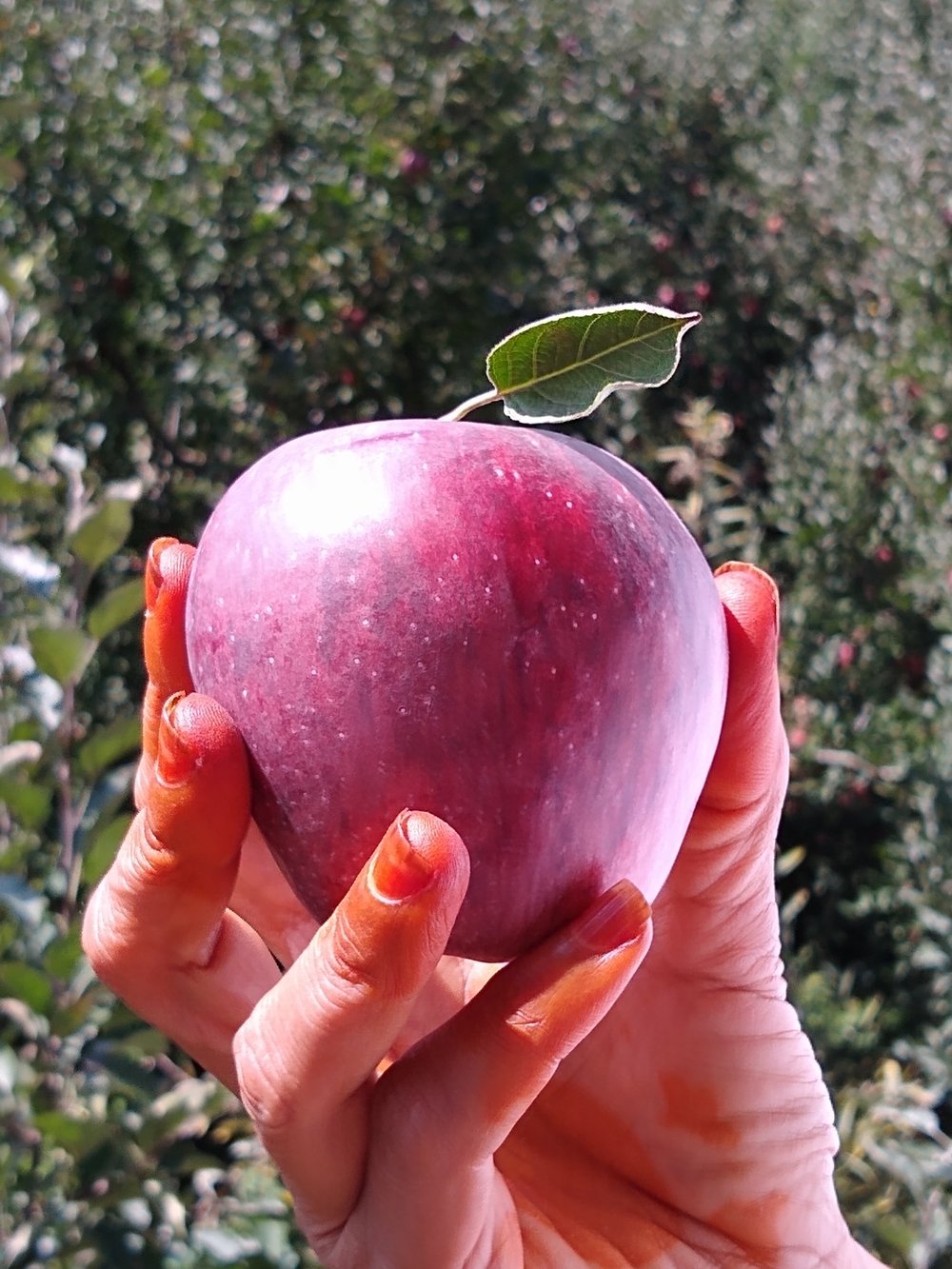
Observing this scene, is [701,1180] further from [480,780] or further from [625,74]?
[625,74]

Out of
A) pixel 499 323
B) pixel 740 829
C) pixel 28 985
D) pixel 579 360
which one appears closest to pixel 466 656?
pixel 579 360

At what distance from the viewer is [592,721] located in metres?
0.70

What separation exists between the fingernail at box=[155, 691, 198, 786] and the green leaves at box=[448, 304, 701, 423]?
11.2 inches

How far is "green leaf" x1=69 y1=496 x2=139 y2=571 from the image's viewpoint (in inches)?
47.6

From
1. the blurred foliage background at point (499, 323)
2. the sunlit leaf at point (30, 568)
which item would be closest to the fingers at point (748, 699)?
the sunlit leaf at point (30, 568)

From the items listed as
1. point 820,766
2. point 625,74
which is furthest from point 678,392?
point 820,766

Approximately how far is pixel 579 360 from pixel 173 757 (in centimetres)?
38

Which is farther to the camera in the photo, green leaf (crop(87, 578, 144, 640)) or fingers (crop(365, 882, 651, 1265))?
green leaf (crop(87, 578, 144, 640))

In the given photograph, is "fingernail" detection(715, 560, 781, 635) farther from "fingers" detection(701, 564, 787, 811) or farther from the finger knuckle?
the finger knuckle

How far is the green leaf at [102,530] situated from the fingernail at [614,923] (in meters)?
0.73

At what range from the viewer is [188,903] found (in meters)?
0.78

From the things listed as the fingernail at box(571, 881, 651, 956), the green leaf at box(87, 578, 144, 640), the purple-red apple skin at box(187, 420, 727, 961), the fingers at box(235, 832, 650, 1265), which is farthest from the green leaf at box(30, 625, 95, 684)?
the fingernail at box(571, 881, 651, 956)

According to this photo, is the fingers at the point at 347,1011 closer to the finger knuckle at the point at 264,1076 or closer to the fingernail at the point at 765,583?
the finger knuckle at the point at 264,1076

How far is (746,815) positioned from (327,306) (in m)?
2.09
